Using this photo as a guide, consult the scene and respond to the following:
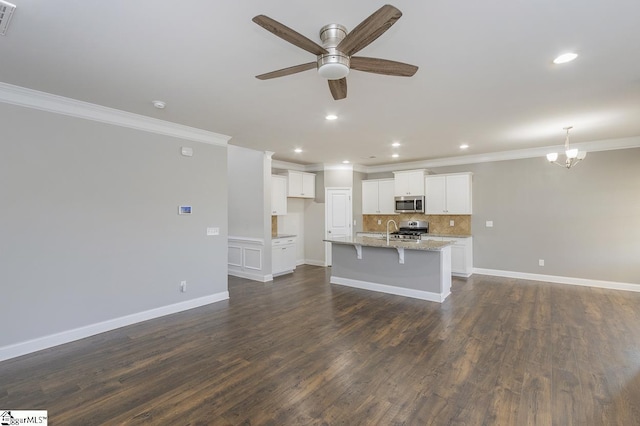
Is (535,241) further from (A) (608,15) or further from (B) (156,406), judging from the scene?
(B) (156,406)

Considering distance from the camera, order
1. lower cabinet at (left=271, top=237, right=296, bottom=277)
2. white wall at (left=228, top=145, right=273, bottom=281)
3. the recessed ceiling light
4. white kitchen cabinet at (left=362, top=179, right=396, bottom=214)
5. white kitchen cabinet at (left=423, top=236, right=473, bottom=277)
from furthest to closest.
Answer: white kitchen cabinet at (left=362, top=179, right=396, bottom=214) → lower cabinet at (left=271, top=237, right=296, bottom=277) → white kitchen cabinet at (left=423, top=236, right=473, bottom=277) → white wall at (left=228, top=145, right=273, bottom=281) → the recessed ceiling light

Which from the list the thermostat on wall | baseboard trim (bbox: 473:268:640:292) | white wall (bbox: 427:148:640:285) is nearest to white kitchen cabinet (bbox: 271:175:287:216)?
the thermostat on wall

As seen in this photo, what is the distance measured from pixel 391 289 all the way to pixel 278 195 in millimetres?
3439

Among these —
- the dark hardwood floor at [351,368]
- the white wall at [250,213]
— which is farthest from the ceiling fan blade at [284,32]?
the white wall at [250,213]

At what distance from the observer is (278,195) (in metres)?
7.05

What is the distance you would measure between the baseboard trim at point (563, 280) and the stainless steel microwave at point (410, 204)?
187 cm

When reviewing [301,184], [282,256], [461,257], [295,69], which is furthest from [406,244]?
[295,69]

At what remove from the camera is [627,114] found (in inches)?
152

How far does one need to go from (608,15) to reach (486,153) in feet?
15.9

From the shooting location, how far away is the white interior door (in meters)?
7.76

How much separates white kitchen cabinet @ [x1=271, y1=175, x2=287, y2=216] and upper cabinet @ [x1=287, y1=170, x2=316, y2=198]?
0.18 m

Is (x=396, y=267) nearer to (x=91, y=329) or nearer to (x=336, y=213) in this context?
(x=336, y=213)

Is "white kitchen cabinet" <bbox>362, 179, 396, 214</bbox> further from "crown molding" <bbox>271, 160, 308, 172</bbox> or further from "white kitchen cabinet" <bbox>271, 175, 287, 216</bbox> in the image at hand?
"white kitchen cabinet" <bbox>271, 175, 287, 216</bbox>

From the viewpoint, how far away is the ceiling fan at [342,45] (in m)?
1.58
